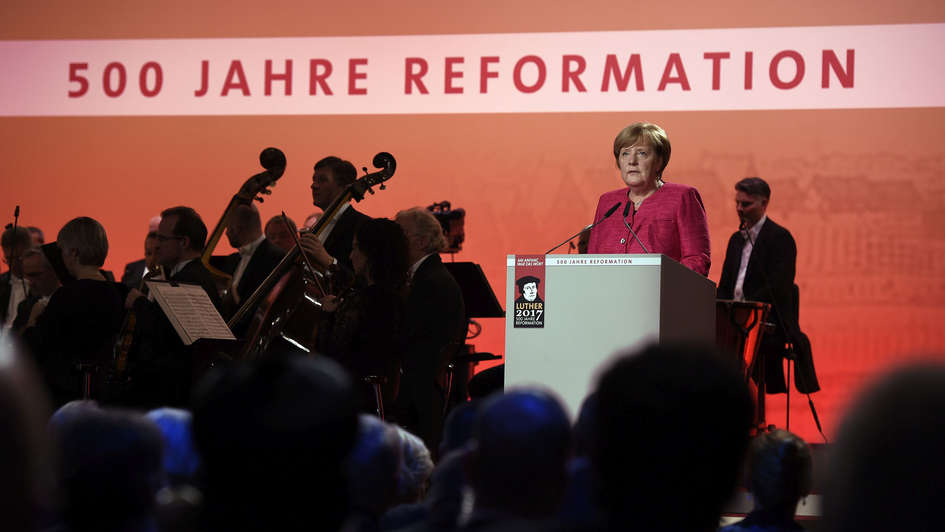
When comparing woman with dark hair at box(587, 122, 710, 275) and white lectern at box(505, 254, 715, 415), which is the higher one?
woman with dark hair at box(587, 122, 710, 275)

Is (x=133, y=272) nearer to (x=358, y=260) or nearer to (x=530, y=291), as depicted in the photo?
(x=358, y=260)

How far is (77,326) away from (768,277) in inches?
140

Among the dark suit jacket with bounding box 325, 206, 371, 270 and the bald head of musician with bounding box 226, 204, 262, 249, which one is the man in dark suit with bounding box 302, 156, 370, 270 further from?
the bald head of musician with bounding box 226, 204, 262, 249

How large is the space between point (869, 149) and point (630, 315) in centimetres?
422

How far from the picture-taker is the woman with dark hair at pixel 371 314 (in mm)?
4461

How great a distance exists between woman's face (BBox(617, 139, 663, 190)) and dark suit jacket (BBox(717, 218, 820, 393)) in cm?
216

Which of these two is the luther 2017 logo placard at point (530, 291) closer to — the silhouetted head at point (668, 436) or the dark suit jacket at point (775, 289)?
the silhouetted head at point (668, 436)

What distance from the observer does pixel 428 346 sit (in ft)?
15.6

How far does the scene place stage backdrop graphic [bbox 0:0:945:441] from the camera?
671 cm

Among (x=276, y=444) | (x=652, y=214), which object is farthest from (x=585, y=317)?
(x=276, y=444)

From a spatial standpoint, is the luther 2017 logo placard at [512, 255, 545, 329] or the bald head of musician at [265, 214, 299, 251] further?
the bald head of musician at [265, 214, 299, 251]

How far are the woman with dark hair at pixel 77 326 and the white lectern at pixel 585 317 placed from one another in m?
1.93

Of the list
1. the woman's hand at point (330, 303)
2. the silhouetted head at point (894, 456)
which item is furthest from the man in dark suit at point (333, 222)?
the silhouetted head at point (894, 456)

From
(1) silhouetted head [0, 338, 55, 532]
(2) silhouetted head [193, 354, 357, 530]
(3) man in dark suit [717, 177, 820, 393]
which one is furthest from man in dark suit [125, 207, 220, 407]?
(1) silhouetted head [0, 338, 55, 532]
